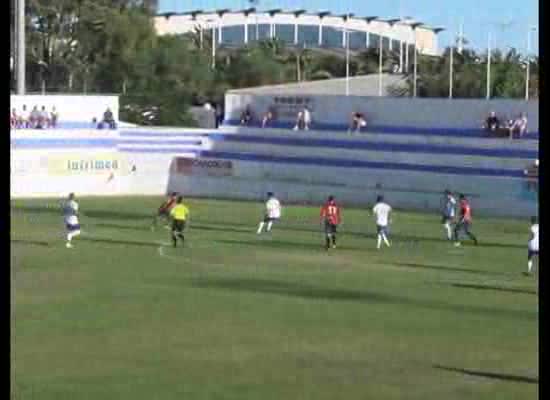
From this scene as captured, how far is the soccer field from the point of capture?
1366cm

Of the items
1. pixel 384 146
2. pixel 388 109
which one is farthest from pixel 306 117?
pixel 384 146

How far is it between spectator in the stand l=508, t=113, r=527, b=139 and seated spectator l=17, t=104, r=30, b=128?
19755mm

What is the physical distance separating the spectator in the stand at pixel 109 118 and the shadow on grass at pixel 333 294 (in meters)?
32.2

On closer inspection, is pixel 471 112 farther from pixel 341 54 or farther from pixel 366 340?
pixel 341 54

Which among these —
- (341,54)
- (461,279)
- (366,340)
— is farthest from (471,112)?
(341,54)

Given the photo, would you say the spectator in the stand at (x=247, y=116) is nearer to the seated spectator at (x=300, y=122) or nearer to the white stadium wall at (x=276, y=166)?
the white stadium wall at (x=276, y=166)

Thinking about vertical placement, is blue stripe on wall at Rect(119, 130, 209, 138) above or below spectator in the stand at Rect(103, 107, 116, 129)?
below

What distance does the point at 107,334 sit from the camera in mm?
17375

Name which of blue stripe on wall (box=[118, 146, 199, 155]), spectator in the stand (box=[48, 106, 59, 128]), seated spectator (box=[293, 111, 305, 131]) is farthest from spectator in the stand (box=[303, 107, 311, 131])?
spectator in the stand (box=[48, 106, 59, 128])

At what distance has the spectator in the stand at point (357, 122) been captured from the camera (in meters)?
53.2

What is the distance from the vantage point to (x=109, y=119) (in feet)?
188

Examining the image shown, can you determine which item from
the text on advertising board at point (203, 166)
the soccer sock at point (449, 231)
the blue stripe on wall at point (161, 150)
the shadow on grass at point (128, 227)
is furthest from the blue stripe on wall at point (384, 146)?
the shadow on grass at point (128, 227)

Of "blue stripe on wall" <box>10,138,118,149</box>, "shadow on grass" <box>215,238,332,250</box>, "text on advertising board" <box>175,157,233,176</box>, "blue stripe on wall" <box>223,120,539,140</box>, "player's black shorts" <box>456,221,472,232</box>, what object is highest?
"blue stripe on wall" <box>223,120,539,140</box>

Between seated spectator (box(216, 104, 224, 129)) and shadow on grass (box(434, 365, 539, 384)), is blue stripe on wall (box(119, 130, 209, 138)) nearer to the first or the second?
seated spectator (box(216, 104, 224, 129))
